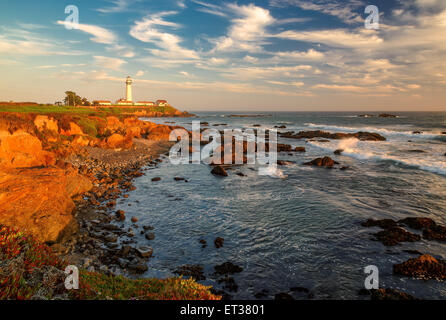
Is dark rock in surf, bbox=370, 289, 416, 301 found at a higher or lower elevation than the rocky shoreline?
lower

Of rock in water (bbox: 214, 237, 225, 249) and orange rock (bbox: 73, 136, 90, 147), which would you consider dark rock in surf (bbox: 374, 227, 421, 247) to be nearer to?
rock in water (bbox: 214, 237, 225, 249)

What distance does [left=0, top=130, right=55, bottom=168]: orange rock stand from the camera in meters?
15.0

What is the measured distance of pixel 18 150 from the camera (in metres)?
16.8

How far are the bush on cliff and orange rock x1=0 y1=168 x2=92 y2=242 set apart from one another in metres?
3.74

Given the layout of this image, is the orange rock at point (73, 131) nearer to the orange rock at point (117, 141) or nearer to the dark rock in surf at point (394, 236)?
the orange rock at point (117, 141)

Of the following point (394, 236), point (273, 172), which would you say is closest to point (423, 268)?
point (394, 236)

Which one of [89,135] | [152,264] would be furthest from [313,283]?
[89,135]

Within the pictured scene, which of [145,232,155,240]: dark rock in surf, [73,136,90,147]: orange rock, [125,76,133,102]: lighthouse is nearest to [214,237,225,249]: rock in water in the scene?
[145,232,155,240]: dark rock in surf

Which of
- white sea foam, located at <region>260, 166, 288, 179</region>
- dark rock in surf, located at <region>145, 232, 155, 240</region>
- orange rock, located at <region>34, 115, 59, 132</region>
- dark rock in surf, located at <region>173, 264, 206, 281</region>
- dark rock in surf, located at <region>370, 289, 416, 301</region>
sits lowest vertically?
dark rock in surf, located at <region>173, 264, 206, 281</region>

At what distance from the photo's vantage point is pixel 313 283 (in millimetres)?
9594

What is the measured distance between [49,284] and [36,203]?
807 centimetres

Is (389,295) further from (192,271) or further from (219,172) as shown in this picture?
(219,172)

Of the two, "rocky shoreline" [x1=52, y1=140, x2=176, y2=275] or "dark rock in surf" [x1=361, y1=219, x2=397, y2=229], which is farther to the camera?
"dark rock in surf" [x1=361, y1=219, x2=397, y2=229]
